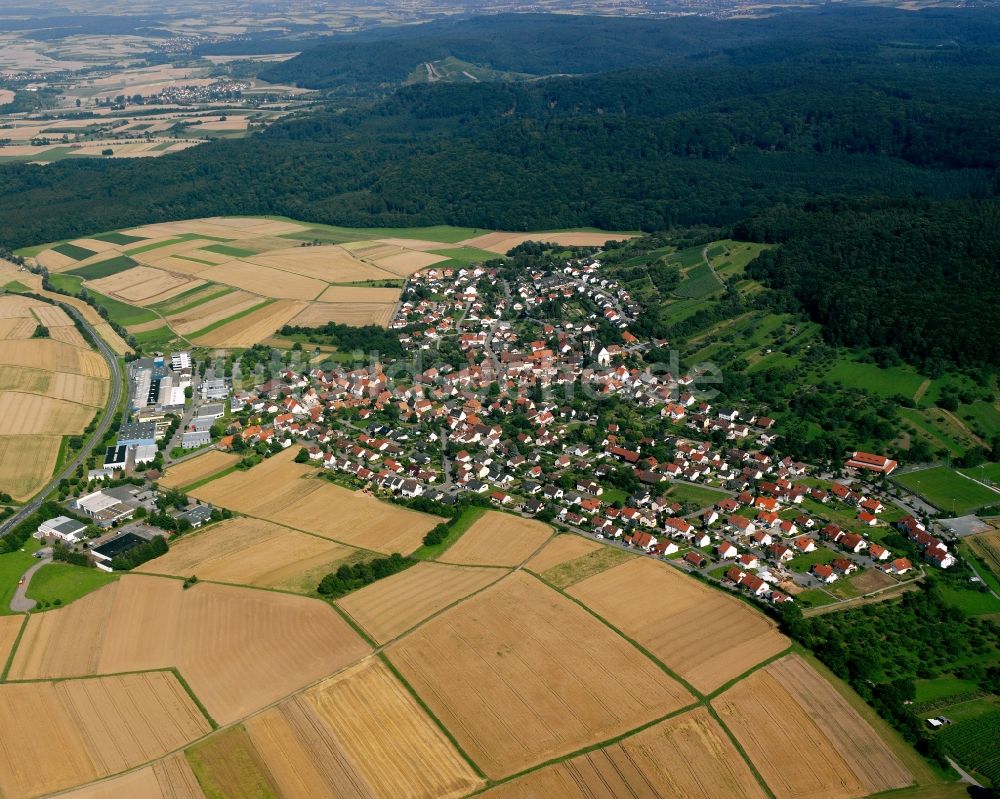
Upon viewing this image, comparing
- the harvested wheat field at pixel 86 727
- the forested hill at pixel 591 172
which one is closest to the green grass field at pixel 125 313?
the forested hill at pixel 591 172

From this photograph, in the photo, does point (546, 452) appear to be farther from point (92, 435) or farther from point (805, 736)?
point (92, 435)

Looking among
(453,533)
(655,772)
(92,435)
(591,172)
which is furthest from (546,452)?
(591,172)

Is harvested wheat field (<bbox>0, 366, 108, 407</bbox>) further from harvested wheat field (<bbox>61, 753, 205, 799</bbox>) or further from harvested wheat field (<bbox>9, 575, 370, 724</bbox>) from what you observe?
harvested wheat field (<bbox>61, 753, 205, 799</bbox>)

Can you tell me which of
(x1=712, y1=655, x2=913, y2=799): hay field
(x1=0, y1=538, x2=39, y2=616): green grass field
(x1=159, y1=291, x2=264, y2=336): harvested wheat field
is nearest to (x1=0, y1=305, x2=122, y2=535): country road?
(x1=0, y1=538, x2=39, y2=616): green grass field

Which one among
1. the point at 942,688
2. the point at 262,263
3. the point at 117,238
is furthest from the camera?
the point at 117,238

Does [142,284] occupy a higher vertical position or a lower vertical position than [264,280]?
lower

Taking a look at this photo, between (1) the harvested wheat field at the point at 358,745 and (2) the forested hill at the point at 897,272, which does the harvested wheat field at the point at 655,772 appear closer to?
(1) the harvested wheat field at the point at 358,745
